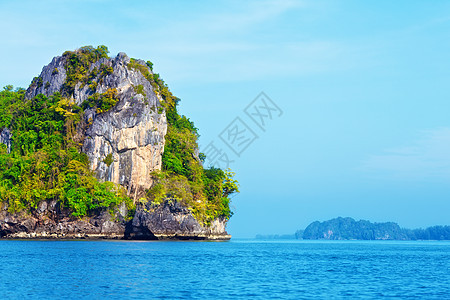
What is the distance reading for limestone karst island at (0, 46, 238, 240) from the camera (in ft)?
217

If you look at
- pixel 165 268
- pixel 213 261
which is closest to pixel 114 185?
pixel 213 261

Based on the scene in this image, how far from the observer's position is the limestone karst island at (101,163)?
6600cm

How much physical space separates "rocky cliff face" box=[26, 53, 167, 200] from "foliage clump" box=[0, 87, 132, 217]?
5.69 feet

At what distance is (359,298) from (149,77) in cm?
6037

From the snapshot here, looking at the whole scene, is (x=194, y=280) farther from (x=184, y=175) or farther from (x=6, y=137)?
(x=6, y=137)

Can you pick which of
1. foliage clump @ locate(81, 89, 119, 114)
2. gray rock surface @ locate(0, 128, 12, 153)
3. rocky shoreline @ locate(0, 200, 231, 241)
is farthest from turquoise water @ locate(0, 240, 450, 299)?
gray rock surface @ locate(0, 128, 12, 153)

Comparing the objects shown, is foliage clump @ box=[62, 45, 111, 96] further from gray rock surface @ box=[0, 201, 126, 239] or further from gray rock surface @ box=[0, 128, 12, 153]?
gray rock surface @ box=[0, 201, 126, 239]

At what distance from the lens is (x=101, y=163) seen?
227 ft

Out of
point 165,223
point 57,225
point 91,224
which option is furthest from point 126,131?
point 57,225

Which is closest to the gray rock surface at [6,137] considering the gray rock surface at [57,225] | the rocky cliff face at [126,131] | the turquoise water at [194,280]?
the rocky cliff face at [126,131]

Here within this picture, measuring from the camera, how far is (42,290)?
22656 mm

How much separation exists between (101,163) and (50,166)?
6249 mm

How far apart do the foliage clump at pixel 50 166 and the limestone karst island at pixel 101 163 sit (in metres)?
0.12

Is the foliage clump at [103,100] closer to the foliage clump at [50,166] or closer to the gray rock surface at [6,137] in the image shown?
the foliage clump at [50,166]
